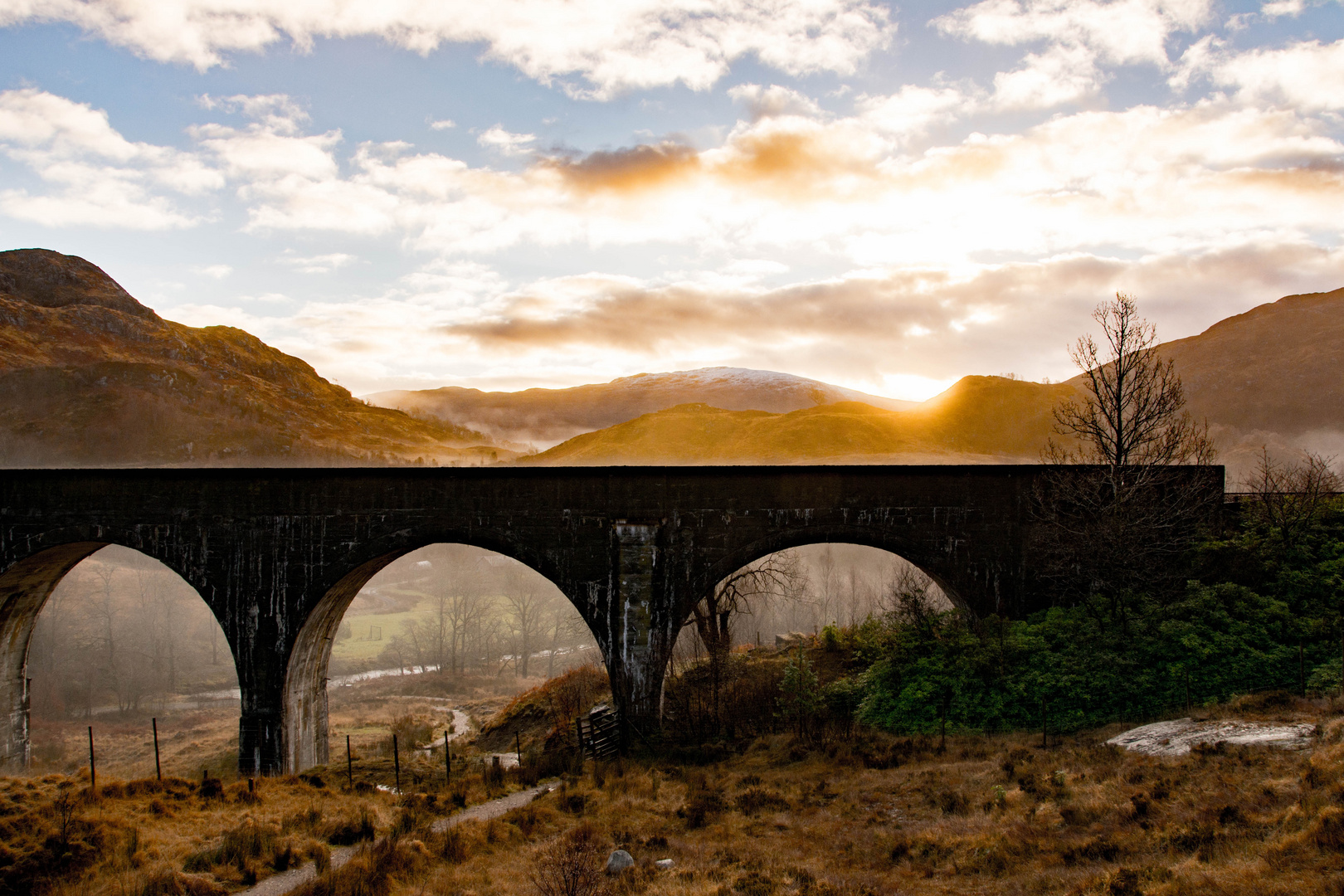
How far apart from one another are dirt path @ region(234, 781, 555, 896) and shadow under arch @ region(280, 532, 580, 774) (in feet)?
13.5

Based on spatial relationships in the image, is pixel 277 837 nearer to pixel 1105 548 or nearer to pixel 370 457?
pixel 1105 548

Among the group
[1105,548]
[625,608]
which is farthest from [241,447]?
[1105,548]

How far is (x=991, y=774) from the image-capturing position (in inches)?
497

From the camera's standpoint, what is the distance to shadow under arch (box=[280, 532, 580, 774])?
17.6 metres

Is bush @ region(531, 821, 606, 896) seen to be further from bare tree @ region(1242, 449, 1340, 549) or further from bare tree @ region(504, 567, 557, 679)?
bare tree @ region(504, 567, 557, 679)

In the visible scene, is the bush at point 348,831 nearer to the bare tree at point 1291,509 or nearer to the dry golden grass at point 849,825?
the dry golden grass at point 849,825

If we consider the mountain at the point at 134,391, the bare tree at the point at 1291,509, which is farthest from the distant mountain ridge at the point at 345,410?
the bare tree at the point at 1291,509

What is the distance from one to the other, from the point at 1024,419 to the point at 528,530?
12352 cm

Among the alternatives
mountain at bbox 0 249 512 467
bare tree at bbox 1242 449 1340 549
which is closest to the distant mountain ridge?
mountain at bbox 0 249 512 467

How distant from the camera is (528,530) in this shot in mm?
17688

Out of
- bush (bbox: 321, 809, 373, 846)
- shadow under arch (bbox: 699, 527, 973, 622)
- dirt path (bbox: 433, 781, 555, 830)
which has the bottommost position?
dirt path (bbox: 433, 781, 555, 830)

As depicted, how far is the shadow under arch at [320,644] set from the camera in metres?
17.6

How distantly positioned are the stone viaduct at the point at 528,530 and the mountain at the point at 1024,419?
8939 cm

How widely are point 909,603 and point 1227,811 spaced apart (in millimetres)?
9619
